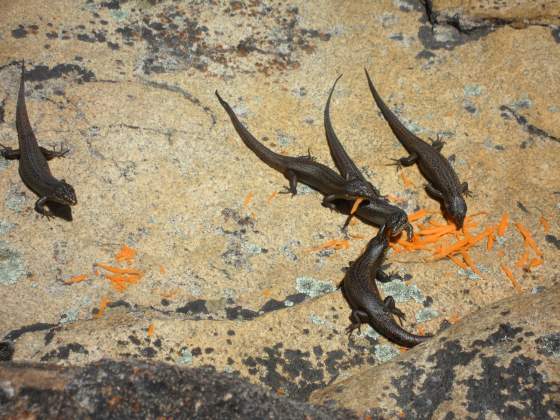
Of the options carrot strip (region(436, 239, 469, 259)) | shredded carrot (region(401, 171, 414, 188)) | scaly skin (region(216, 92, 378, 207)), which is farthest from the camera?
shredded carrot (region(401, 171, 414, 188))

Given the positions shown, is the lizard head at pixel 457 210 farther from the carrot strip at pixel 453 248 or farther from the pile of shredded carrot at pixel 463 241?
the carrot strip at pixel 453 248

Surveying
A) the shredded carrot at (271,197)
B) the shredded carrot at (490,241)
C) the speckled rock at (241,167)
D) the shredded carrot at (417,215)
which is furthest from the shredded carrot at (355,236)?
the shredded carrot at (490,241)

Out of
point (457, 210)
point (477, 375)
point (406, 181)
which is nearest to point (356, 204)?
point (406, 181)

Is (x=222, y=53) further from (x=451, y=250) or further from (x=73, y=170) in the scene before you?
(x=451, y=250)

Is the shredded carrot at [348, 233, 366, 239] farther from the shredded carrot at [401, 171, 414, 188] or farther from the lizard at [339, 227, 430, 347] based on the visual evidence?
the shredded carrot at [401, 171, 414, 188]

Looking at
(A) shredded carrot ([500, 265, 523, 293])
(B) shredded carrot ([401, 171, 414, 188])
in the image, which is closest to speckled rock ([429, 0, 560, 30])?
(B) shredded carrot ([401, 171, 414, 188])

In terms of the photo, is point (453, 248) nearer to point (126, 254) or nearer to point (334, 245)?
point (334, 245)

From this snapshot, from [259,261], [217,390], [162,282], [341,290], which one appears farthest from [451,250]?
[217,390]
